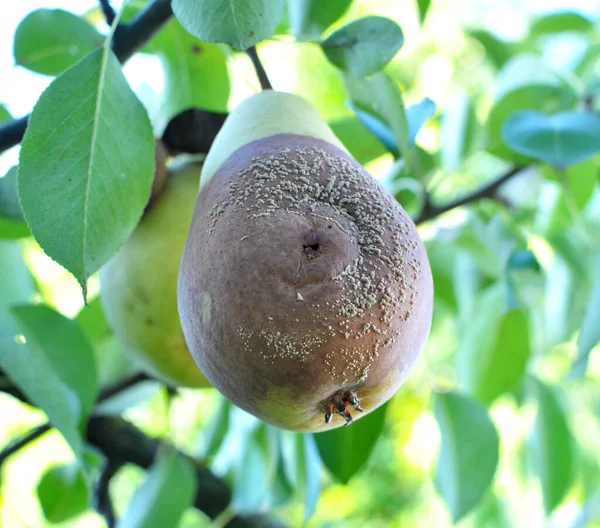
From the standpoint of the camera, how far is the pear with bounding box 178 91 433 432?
329 mm

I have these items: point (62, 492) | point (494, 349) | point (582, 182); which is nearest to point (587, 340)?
point (494, 349)

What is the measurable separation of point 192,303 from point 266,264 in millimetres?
56

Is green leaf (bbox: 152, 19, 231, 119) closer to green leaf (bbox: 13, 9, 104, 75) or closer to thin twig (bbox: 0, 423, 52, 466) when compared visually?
green leaf (bbox: 13, 9, 104, 75)

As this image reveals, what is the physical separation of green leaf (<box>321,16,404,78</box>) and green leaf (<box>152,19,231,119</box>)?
0.23 metres

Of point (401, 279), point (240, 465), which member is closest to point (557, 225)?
point (240, 465)

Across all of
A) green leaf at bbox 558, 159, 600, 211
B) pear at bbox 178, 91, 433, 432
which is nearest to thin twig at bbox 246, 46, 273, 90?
pear at bbox 178, 91, 433, 432

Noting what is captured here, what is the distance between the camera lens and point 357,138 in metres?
0.73

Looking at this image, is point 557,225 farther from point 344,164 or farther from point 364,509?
point 364,509

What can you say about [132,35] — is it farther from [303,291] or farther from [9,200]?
[303,291]

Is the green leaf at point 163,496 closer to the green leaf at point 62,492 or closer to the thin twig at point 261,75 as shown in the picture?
the green leaf at point 62,492

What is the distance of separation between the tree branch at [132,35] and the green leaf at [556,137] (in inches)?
13.9

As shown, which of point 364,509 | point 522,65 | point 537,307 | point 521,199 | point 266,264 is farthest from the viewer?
point 364,509

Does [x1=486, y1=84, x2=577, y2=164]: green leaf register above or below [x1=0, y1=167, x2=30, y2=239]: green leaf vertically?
below

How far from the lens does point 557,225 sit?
0.94 meters
